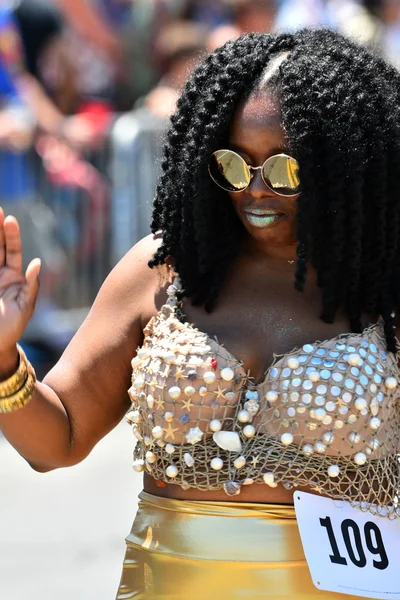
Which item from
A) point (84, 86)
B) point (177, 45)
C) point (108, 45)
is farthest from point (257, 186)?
point (108, 45)

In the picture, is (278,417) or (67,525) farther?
(67,525)

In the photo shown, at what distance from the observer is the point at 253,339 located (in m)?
2.76

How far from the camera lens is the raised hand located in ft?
8.61

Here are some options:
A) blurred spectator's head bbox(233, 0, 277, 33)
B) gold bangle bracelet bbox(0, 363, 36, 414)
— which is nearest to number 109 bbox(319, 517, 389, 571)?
gold bangle bracelet bbox(0, 363, 36, 414)

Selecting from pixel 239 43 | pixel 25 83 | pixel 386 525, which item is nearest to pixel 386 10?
pixel 25 83

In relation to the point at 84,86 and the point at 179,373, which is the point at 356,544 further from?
the point at 84,86

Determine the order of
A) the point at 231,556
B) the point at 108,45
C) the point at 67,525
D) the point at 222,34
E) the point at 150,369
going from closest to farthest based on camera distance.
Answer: the point at 231,556, the point at 150,369, the point at 67,525, the point at 222,34, the point at 108,45

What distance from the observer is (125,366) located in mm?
2898

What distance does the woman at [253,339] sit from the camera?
8.66 feet

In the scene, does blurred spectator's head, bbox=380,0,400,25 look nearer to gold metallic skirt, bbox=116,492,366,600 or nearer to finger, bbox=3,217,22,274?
finger, bbox=3,217,22,274

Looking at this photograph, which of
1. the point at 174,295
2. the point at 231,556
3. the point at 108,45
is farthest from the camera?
the point at 108,45

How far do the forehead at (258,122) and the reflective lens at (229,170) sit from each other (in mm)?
46

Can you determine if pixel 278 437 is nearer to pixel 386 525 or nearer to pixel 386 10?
pixel 386 525

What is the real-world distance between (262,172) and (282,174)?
0.15ft
